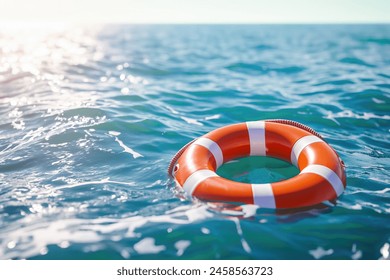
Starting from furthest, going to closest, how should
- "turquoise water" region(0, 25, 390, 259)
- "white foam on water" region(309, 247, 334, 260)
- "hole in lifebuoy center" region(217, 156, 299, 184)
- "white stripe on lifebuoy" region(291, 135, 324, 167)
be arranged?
"hole in lifebuoy center" region(217, 156, 299, 184) → "white stripe on lifebuoy" region(291, 135, 324, 167) → "turquoise water" region(0, 25, 390, 259) → "white foam on water" region(309, 247, 334, 260)

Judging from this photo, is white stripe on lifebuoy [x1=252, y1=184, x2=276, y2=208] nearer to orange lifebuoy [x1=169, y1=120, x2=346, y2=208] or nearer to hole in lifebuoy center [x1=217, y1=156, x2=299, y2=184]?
orange lifebuoy [x1=169, y1=120, x2=346, y2=208]

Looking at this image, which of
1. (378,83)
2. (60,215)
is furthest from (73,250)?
(378,83)

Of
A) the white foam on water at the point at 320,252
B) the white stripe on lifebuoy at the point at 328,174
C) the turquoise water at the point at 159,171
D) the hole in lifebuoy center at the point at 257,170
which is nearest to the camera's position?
the white foam on water at the point at 320,252

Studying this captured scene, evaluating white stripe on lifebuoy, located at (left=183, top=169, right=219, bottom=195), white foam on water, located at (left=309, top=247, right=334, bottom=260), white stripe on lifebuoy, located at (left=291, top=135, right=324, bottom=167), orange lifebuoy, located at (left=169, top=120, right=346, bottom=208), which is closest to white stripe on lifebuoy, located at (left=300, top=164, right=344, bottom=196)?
orange lifebuoy, located at (left=169, top=120, right=346, bottom=208)

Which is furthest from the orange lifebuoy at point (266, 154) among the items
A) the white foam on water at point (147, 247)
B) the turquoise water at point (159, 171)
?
the white foam on water at point (147, 247)

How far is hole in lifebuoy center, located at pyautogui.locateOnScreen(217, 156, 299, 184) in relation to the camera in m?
3.38

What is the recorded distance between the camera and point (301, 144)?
3.22 metres

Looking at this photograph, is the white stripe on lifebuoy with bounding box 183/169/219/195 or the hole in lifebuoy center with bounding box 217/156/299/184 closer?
the white stripe on lifebuoy with bounding box 183/169/219/195

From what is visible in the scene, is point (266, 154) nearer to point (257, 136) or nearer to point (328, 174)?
point (257, 136)

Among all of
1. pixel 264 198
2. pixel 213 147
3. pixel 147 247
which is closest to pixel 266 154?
pixel 213 147

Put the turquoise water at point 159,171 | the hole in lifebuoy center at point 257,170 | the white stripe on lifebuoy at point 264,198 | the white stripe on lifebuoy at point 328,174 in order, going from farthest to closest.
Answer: the hole in lifebuoy center at point 257,170, the white stripe on lifebuoy at point 328,174, the white stripe on lifebuoy at point 264,198, the turquoise water at point 159,171

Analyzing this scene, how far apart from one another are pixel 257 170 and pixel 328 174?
2.79ft

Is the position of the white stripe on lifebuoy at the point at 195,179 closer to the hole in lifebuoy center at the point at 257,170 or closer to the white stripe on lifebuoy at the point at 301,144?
the hole in lifebuoy center at the point at 257,170

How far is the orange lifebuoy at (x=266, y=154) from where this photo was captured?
2.64 m
